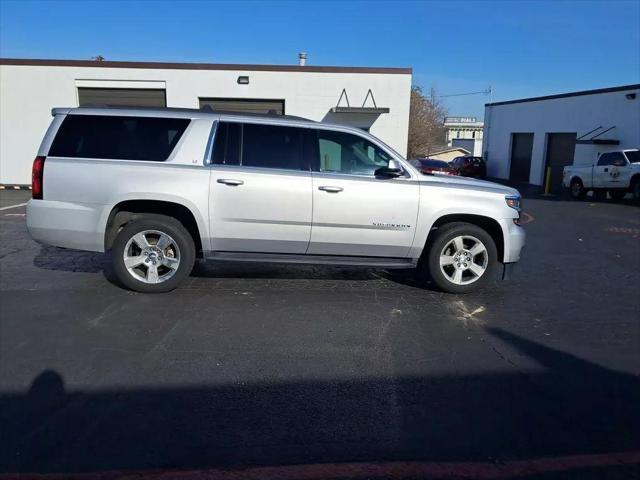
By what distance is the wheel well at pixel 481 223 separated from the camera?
5980 millimetres

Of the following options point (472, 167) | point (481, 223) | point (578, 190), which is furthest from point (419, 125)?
point (481, 223)

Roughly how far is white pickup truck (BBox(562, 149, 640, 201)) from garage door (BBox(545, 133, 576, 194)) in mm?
4566

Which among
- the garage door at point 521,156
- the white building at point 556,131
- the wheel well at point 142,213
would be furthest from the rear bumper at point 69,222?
the garage door at point 521,156

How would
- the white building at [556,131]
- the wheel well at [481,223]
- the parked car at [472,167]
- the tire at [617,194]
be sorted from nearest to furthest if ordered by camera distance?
the wheel well at [481,223] < the tire at [617,194] < the white building at [556,131] < the parked car at [472,167]

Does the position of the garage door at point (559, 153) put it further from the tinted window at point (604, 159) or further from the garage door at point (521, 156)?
the tinted window at point (604, 159)

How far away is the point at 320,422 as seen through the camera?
3.19 m

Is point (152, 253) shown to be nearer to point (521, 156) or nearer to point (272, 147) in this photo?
point (272, 147)

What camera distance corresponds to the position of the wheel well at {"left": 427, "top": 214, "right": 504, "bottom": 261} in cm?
598

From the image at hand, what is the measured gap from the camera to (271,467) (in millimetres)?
2727

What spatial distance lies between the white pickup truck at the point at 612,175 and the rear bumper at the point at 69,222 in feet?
59.6

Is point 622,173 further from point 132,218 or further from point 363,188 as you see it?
point 132,218

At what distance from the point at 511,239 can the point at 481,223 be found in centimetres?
40

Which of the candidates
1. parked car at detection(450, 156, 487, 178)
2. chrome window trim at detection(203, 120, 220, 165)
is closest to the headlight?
chrome window trim at detection(203, 120, 220, 165)

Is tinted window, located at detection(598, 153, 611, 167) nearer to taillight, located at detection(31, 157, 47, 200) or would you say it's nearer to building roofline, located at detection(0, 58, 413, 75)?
Result: building roofline, located at detection(0, 58, 413, 75)
